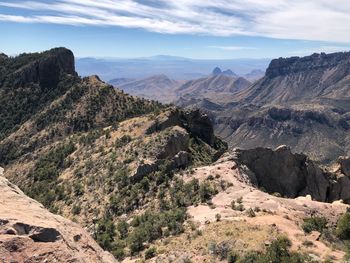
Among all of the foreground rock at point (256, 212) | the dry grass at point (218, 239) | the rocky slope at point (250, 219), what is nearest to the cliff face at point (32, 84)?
the rocky slope at point (250, 219)

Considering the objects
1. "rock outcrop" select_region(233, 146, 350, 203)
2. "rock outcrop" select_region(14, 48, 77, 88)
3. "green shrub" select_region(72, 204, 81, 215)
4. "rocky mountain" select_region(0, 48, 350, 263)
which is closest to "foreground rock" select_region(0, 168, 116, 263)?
"rocky mountain" select_region(0, 48, 350, 263)

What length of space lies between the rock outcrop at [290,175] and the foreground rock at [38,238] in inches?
1863

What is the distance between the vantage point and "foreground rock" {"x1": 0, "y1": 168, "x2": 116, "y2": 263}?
23172 millimetres

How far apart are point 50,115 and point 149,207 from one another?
324 feet

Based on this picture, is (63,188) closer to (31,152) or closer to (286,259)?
(31,152)

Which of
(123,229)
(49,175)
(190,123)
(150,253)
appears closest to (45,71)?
(49,175)

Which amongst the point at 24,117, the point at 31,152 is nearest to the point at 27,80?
the point at 24,117

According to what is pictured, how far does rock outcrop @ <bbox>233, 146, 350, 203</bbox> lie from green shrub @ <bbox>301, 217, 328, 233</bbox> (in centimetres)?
2602

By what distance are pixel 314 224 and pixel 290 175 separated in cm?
3345

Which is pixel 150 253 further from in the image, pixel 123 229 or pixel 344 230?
pixel 344 230

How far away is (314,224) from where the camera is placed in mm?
45688

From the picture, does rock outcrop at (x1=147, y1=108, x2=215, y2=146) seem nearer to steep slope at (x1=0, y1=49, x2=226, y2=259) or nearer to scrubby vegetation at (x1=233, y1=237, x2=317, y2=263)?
steep slope at (x1=0, y1=49, x2=226, y2=259)

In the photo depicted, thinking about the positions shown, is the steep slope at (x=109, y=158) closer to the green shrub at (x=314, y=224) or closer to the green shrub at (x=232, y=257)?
the green shrub at (x=232, y=257)

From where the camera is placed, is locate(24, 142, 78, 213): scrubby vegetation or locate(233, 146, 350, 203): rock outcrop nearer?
locate(233, 146, 350, 203): rock outcrop
